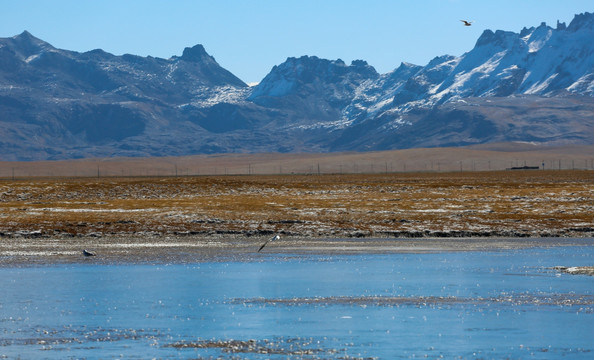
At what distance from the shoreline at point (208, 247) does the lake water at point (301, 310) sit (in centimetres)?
382

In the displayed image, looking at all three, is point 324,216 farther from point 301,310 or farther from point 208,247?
point 301,310

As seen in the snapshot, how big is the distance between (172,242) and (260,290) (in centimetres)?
2438

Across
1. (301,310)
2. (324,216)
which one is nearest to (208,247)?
(324,216)

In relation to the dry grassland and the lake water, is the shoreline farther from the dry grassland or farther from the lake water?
the lake water

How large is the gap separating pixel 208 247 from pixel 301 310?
2582 cm

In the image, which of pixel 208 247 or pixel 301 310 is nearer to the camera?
pixel 301 310

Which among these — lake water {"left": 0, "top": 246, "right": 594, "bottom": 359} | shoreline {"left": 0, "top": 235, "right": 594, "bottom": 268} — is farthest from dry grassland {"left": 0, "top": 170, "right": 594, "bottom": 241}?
lake water {"left": 0, "top": 246, "right": 594, "bottom": 359}

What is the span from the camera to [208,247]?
192ft

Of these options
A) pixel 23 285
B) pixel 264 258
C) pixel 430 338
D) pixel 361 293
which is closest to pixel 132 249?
pixel 264 258

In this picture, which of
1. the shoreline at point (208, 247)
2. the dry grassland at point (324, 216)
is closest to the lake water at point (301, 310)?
the shoreline at point (208, 247)

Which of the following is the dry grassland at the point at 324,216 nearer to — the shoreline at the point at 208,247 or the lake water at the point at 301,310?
the shoreline at the point at 208,247

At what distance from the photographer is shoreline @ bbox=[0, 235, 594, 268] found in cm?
5084

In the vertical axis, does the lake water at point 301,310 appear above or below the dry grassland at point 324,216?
below

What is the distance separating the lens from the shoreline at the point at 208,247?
50844 millimetres
